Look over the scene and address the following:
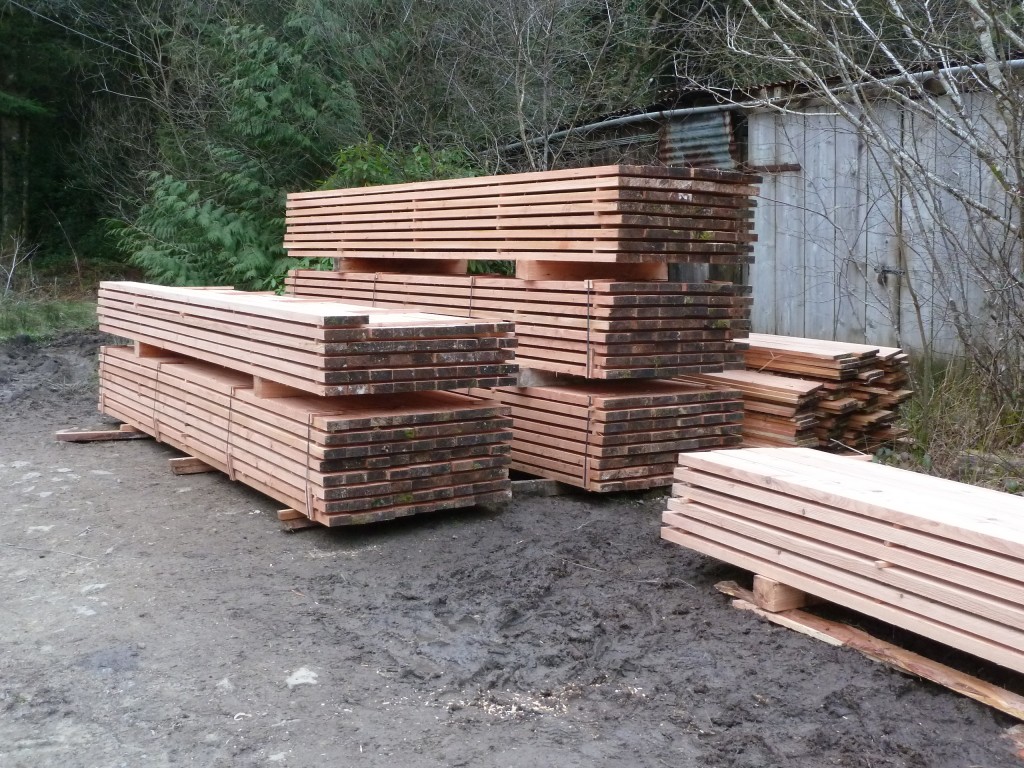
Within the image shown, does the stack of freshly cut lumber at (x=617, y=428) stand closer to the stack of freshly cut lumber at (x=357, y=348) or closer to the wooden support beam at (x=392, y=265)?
the stack of freshly cut lumber at (x=357, y=348)

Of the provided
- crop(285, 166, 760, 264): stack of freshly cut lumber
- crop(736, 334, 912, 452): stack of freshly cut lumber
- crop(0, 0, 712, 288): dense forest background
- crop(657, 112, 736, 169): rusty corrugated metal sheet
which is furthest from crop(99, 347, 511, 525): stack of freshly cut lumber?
crop(0, 0, 712, 288): dense forest background

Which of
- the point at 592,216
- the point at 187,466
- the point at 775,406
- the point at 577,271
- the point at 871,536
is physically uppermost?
the point at 592,216

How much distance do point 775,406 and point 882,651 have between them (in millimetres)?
3628

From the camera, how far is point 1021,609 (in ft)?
13.0

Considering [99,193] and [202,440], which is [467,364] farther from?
[99,193]

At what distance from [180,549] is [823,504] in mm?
3923

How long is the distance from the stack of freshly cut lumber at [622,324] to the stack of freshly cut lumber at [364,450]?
29.7 inches

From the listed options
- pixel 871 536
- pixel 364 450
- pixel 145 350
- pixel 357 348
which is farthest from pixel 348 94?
pixel 871 536

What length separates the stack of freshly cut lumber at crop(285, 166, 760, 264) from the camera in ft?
22.8

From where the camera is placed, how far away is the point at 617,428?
7199 millimetres

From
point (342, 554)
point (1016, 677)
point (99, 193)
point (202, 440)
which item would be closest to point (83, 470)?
point (202, 440)

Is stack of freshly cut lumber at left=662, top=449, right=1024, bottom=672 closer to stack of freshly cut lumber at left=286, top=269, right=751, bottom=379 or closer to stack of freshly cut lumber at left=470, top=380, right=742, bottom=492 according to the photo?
stack of freshly cut lumber at left=470, top=380, right=742, bottom=492

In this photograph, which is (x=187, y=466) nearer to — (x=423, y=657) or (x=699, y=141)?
(x=423, y=657)

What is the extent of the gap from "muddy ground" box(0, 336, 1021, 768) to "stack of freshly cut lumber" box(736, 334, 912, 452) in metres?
2.02
